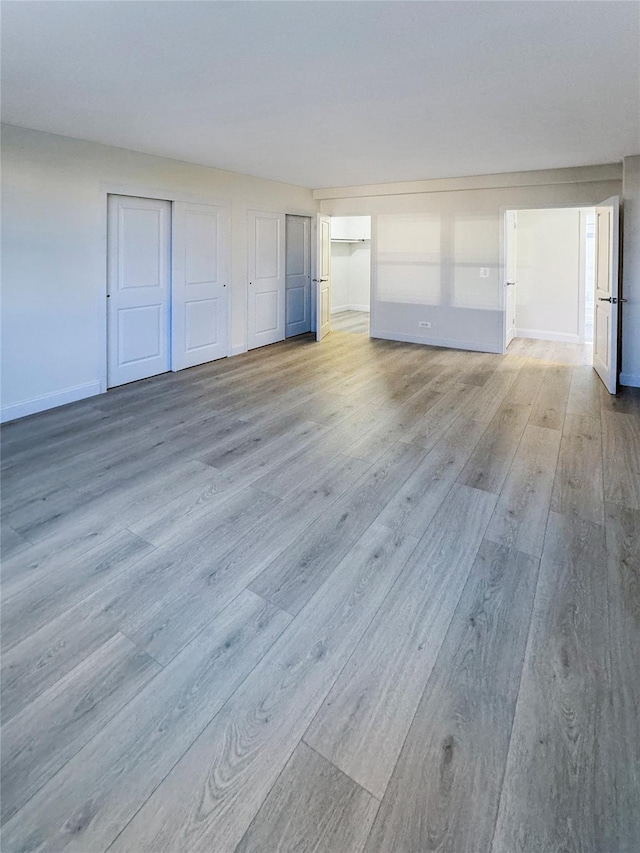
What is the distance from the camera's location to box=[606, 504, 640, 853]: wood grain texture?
1.22m

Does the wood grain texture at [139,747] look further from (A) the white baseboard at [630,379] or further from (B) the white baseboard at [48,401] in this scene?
(A) the white baseboard at [630,379]

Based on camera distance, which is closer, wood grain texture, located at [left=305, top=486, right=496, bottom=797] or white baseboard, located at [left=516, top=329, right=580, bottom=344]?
wood grain texture, located at [left=305, top=486, right=496, bottom=797]

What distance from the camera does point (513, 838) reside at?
1.15 m

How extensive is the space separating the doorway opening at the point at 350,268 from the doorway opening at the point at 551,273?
3163 millimetres

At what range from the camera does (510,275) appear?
7184mm

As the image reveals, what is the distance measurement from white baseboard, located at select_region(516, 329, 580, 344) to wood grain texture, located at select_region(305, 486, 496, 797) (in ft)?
20.7

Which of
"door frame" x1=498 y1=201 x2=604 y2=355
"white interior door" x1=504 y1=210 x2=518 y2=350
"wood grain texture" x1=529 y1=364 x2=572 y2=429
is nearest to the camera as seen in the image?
"wood grain texture" x1=529 y1=364 x2=572 y2=429

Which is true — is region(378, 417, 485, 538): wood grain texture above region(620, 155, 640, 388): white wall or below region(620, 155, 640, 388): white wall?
below

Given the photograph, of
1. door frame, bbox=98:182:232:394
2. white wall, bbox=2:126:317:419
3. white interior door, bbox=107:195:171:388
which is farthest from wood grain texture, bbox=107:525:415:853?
white interior door, bbox=107:195:171:388

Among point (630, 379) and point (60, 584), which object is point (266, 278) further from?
point (60, 584)

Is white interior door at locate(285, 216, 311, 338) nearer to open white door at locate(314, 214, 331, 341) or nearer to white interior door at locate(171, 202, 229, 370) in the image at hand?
open white door at locate(314, 214, 331, 341)

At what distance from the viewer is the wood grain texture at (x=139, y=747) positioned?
118cm

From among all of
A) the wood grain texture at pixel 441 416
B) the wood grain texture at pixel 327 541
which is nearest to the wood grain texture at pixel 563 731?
the wood grain texture at pixel 327 541

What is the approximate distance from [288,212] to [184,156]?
2445 mm
